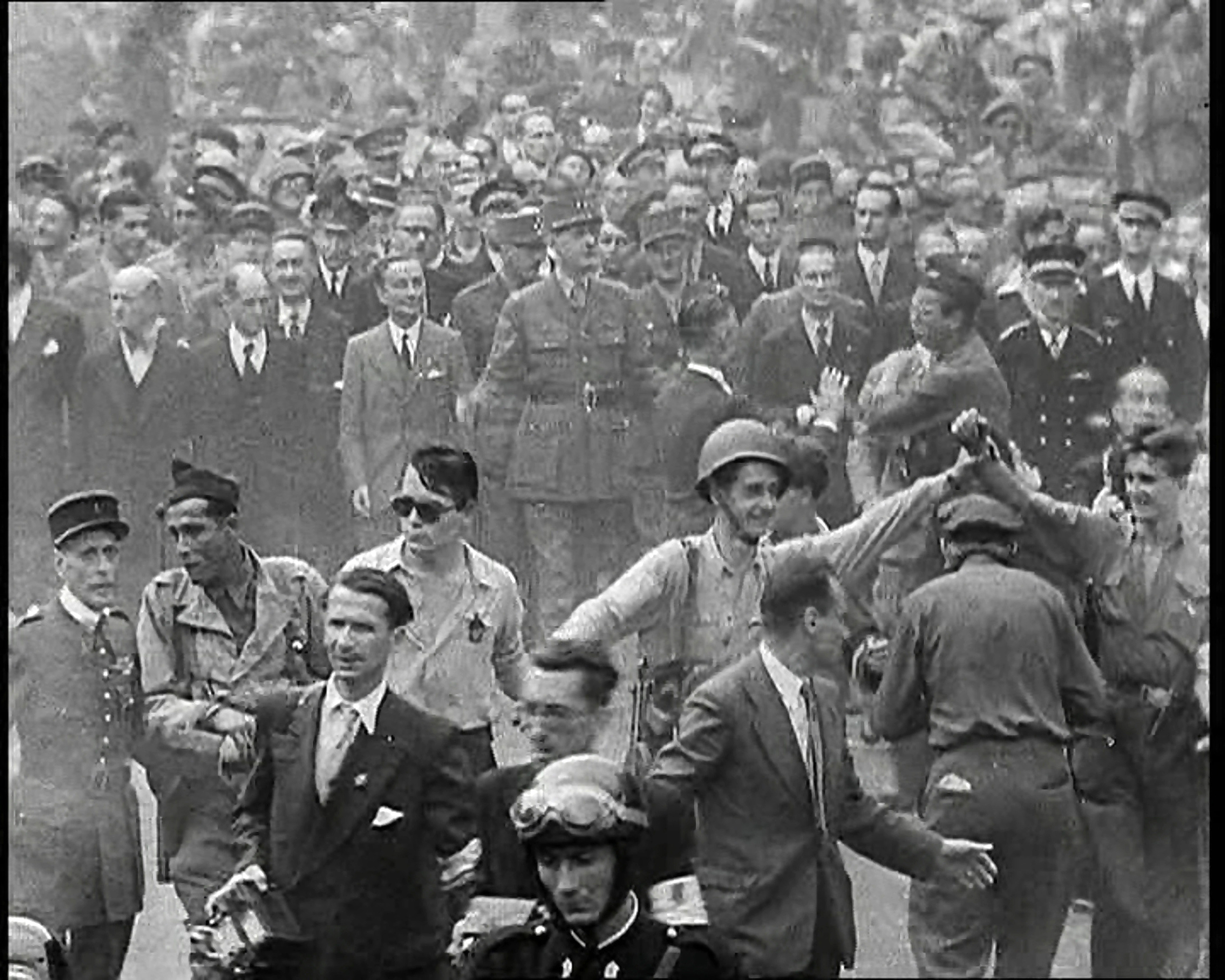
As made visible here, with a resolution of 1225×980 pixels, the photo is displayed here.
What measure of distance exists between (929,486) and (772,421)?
0.44m

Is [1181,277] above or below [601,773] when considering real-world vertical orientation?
above

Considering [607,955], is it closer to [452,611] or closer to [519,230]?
[452,611]

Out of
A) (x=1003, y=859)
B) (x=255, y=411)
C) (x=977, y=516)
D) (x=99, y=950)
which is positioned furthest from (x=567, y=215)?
(x=99, y=950)

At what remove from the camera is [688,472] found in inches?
262

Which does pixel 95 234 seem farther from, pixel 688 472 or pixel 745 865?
pixel 745 865

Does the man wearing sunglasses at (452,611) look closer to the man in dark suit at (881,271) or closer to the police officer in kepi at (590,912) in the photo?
the police officer in kepi at (590,912)

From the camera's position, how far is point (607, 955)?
236 inches

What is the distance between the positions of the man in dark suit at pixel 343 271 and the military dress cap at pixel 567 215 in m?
0.49

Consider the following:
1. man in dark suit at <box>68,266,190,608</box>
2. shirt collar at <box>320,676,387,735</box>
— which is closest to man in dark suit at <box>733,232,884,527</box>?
shirt collar at <box>320,676,387,735</box>

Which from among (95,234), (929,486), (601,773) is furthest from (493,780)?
(95,234)

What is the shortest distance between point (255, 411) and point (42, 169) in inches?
35.2

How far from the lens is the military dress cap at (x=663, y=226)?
6.78 metres

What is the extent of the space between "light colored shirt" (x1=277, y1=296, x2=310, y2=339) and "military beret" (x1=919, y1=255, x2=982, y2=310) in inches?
65.3

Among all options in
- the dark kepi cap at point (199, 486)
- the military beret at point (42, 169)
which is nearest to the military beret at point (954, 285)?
the dark kepi cap at point (199, 486)
